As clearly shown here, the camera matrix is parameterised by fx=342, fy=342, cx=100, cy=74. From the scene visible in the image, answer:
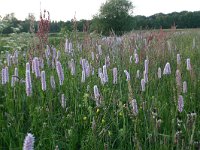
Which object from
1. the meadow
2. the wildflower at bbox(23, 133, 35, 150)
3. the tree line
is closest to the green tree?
the tree line

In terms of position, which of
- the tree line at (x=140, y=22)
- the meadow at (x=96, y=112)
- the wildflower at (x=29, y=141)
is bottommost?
the meadow at (x=96, y=112)

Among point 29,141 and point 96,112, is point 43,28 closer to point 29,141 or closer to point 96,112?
point 96,112

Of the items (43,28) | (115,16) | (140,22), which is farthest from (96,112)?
(140,22)

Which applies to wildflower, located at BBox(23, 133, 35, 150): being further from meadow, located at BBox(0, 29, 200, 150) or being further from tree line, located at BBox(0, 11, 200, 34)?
tree line, located at BBox(0, 11, 200, 34)

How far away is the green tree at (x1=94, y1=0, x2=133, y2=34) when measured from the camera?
32250 mm

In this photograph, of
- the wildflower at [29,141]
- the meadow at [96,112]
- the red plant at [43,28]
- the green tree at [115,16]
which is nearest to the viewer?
the wildflower at [29,141]

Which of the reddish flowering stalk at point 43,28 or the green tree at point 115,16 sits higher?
the green tree at point 115,16

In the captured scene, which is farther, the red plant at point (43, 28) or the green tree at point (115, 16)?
the green tree at point (115, 16)

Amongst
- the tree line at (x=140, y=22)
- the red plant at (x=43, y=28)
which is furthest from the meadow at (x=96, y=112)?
the tree line at (x=140, y=22)

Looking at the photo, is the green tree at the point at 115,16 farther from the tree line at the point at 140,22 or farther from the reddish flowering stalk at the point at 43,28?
the reddish flowering stalk at the point at 43,28

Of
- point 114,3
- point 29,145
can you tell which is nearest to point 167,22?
point 114,3

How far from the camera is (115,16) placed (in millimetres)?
33000

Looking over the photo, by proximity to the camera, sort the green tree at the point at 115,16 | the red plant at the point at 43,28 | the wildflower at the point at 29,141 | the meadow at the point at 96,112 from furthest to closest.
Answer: the green tree at the point at 115,16, the red plant at the point at 43,28, the meadow at the point at 96,112, the wildflower at the point at 29,141

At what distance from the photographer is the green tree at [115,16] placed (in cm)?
3225
